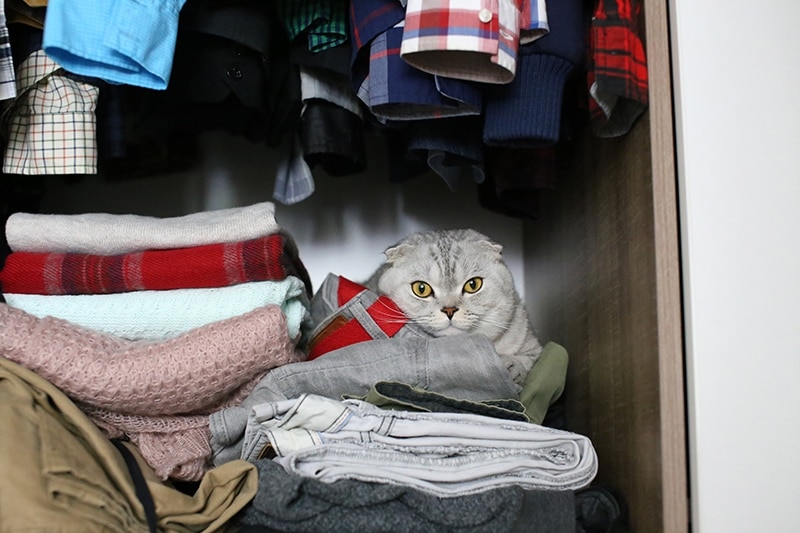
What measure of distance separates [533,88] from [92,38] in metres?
0.51

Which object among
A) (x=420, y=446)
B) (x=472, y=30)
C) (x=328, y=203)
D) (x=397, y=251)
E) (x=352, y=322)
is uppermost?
(x=472, y=30)

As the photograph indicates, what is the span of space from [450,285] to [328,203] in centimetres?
44

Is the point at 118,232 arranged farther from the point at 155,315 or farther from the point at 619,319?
the point at 619,319

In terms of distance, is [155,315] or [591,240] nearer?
[155,315]

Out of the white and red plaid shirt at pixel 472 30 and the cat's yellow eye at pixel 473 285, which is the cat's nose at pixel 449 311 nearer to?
the cat's yellow eye at pixel 473 285

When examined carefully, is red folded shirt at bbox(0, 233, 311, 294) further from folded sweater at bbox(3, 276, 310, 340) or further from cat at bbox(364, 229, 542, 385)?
cat at bbox(364, 229, 542, 385)

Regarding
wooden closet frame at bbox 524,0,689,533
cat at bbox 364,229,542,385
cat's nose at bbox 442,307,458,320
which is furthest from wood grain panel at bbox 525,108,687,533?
cat's nose at bbox 442,307,458,320

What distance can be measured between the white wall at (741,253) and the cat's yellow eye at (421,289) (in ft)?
1.54

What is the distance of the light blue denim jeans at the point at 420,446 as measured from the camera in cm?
74

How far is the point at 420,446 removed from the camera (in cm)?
77

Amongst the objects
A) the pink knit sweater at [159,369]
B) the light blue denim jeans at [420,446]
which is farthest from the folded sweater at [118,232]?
the light blue denim jeans at [420,446]

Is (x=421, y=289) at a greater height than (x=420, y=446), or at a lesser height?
greater

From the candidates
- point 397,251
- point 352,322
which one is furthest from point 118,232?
point 397,251

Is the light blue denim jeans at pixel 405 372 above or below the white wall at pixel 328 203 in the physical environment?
below
